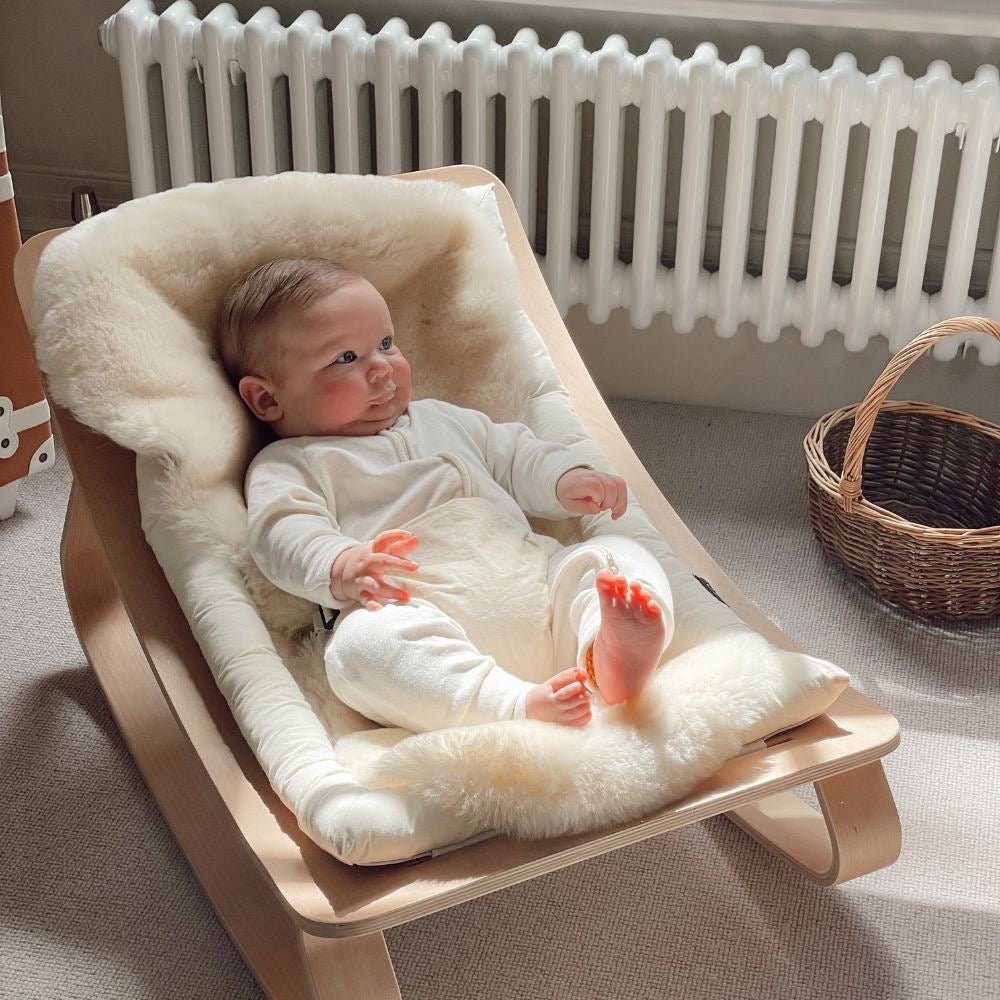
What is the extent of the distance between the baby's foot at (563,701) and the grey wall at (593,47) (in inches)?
55.2

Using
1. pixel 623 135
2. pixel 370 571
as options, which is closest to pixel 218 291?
pixel 370 571

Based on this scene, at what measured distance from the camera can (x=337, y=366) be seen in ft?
4.97

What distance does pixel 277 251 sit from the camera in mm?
1598

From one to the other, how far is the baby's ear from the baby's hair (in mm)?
15

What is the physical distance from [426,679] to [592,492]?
1.09 feet

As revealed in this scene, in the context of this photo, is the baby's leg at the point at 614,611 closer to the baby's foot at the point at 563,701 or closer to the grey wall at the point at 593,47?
the baby's foot at the point at 563,701

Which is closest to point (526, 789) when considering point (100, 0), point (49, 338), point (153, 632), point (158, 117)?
point (153, 632)

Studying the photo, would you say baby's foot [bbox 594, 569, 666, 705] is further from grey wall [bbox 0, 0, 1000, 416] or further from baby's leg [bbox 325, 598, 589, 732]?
grey wall [bbox 0, 0, 1000, 416]

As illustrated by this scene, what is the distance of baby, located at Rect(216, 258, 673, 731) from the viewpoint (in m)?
1.28

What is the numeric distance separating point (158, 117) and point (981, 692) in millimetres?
1765

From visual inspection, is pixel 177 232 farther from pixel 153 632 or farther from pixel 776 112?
pixel 776 112

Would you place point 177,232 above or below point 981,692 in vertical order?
above

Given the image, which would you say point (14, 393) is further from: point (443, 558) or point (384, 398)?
point (443, 558)

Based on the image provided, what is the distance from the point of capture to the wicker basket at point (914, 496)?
1.88m
